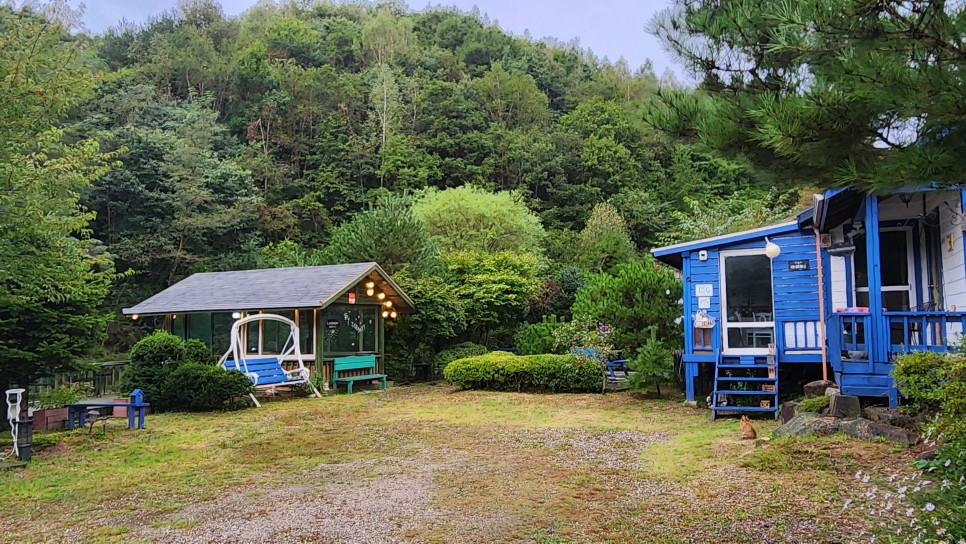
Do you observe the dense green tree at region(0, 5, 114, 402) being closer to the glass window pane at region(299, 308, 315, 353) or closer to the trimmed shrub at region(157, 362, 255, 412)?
the trimmed shrub at region(157, 362, 255, 412)

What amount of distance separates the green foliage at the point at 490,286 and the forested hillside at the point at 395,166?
6cm

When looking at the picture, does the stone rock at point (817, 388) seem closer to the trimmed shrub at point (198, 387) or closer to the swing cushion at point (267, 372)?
the trimmed shrub at point (198, 387)

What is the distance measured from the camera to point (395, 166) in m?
32.4

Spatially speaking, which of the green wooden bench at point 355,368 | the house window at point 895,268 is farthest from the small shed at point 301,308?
the house window at point 895,268

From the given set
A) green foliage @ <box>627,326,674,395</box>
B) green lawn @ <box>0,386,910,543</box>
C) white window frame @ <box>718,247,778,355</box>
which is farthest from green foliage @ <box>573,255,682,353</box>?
green lawn @ <box>0,386,910,543</box>

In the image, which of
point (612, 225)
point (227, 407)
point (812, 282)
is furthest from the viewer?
point (612, 225)

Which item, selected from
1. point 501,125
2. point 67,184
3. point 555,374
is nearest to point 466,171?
point 501,125

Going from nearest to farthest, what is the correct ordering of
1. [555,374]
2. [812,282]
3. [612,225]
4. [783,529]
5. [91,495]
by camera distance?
1. [783,529]
2. [91,495]
3. [812,282]
4. [555,374]
5. [612,225]

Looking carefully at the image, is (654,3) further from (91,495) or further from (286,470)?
(91,495)

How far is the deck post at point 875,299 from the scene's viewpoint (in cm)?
687

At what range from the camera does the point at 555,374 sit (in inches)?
504

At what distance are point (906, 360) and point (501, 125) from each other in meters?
31.8

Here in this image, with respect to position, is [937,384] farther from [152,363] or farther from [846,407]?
[152,363]

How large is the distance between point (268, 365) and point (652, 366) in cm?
751
